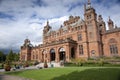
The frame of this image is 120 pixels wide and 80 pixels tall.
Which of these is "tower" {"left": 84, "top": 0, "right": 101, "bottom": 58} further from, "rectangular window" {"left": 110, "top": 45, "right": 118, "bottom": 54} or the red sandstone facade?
"rectangular window" {"left": 110, "top": 45, "right": 118, "bottom": 54}

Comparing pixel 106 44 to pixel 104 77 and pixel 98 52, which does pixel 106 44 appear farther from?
pixel 104 77

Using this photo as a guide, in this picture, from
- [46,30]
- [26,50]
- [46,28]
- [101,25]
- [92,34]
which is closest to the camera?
[92,34]

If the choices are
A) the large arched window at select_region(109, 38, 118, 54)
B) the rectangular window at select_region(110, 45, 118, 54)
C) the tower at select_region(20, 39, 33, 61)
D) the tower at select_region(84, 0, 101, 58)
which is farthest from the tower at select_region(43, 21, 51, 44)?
the rectangular window at select_region(110, 45, 118, 54)

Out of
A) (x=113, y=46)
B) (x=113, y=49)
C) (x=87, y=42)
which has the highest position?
(x=87, y=42)

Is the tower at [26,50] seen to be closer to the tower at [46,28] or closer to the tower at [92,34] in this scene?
the tower at [46,28]

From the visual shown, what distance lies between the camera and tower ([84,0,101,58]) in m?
45.9

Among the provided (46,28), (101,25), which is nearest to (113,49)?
(101,25)

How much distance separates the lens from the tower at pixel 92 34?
4593 centimetres

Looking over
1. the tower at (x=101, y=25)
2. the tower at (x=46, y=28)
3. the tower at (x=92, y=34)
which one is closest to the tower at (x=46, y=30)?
the tower at (x=46, y=28)

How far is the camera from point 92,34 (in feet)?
156

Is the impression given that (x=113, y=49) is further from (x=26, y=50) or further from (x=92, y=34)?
(x=26, y=50)

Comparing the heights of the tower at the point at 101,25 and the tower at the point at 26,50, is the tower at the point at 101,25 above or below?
above

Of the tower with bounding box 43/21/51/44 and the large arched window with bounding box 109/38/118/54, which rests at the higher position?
the tower with bounding box 43/21/51/44

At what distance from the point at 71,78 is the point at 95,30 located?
107 feet
